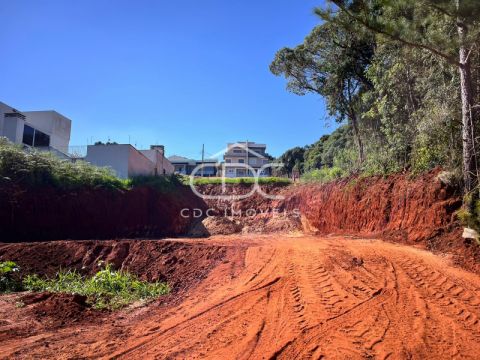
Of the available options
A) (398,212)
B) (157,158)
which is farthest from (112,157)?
(398,212)

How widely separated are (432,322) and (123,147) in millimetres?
20941

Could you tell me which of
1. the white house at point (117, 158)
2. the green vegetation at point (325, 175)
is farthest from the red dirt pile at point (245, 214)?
the white house at point (117, 158)

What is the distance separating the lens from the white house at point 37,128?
2520 cm

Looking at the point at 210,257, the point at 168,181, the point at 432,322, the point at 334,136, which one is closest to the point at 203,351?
the point at 432,322

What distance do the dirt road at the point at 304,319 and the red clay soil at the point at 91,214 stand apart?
10.9 m

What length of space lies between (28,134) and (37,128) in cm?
156

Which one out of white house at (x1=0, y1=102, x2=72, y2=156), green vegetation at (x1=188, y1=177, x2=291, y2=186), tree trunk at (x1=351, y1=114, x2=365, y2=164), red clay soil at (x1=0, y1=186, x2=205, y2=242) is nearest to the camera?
red clay soil at (x1=0, y1=186, x2=205, y2=242)

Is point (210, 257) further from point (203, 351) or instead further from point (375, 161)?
point (375, 161)

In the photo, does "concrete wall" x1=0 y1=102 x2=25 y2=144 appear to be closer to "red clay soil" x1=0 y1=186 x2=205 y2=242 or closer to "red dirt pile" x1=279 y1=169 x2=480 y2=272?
"red clay soil" x1=0 y1=186 x2=205 y2=242

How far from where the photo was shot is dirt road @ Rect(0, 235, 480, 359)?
514 centimetres

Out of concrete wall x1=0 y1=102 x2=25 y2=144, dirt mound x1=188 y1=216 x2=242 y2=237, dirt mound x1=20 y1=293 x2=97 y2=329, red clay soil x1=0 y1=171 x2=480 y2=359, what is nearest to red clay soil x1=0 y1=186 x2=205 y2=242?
dirt mound x1=188 y1=216 x2=242 y2=237

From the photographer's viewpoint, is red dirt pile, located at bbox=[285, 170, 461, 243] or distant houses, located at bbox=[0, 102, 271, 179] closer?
red dirt pile, located at bbox=[285, 170, 461, 243]

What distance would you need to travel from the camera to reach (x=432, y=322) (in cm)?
605

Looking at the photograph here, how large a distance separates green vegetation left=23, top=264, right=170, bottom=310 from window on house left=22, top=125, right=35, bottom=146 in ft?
66.2
